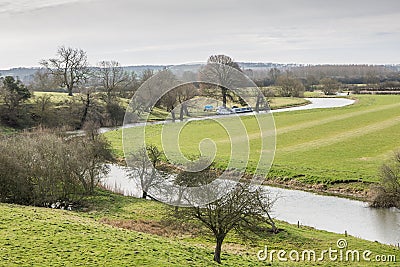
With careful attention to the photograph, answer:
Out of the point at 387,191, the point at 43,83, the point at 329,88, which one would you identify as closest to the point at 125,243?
the point at 387,191

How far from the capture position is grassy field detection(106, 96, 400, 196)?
4256cm

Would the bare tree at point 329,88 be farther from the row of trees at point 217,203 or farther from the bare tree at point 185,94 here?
the row of trees at point 217,203

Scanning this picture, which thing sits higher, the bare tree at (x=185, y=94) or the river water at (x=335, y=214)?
the bare tree at (x=185, y=94)

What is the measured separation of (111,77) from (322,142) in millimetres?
53545

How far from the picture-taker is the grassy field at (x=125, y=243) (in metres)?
17.2

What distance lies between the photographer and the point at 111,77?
323 feet

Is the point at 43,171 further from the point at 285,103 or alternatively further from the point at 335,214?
the point at 285,103

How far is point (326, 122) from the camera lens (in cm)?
7719

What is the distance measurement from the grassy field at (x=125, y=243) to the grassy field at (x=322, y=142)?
1425 cm

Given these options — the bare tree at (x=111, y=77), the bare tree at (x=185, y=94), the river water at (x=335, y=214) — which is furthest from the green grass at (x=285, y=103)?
the river water at (x=335, y=214)

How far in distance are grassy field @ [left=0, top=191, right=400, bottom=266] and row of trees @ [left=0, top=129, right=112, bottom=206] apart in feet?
11.1

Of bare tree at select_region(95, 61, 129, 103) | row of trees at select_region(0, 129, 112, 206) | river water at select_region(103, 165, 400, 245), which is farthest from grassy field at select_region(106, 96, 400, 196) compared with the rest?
bare tree at select_region(95, 61, 129, 103)

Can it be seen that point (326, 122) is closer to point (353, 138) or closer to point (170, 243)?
point (353, 138)

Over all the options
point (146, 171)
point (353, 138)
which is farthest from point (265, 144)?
point (146, 171)
